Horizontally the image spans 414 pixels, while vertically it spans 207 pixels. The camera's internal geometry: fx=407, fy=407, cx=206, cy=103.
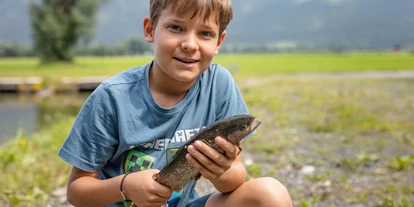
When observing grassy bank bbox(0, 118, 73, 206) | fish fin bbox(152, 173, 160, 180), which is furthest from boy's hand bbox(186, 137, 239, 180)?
grassy bank bbox(0, 118, 73, 206)

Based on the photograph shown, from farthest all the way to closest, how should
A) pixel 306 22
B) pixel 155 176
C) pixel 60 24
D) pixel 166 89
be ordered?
pixel 306 22 < pixel 60 24 < pixel 166 89 < pixel 155 176

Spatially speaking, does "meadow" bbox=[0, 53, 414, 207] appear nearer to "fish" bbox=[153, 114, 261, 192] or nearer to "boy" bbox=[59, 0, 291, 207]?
"boy" bbox=[59, 0, 291, 207]

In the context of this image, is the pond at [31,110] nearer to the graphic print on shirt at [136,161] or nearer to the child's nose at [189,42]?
the graphic print on shirt at [136,161]

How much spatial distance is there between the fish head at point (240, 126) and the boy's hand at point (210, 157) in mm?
27

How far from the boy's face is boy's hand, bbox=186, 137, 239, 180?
38 centimetres

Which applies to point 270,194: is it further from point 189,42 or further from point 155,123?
point 189,42

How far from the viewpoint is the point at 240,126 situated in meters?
1.15

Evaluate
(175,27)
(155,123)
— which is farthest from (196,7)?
(155,123)

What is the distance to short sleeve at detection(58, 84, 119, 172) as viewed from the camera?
4.82ft

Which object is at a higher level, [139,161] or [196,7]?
[196,7]

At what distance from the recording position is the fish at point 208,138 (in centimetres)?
114

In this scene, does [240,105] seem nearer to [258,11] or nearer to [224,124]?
[224,124]

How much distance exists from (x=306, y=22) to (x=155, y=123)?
4163 inches

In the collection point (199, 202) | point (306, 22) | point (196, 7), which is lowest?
point (306, 22)
